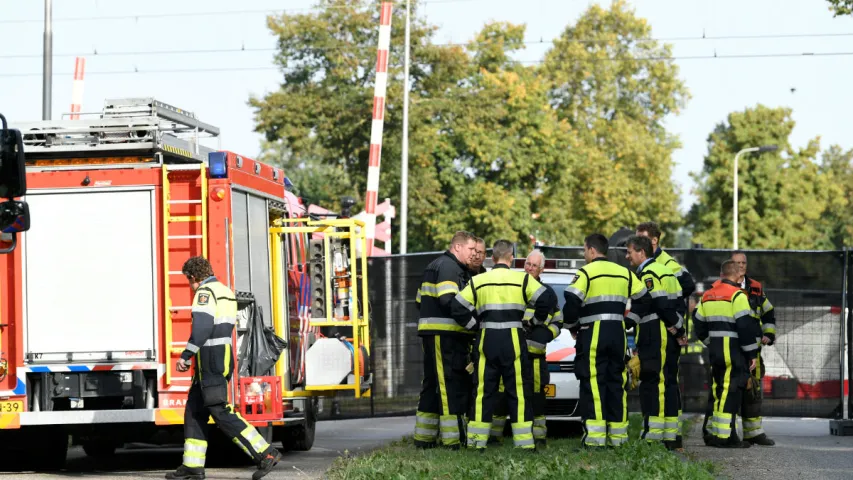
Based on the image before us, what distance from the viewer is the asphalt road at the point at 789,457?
1091 cm

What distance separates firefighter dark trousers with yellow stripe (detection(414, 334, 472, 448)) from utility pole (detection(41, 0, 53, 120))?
10732 mm

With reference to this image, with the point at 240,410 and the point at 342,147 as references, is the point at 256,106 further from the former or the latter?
the point at 240,410

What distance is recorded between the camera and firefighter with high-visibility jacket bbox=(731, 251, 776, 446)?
13.6m

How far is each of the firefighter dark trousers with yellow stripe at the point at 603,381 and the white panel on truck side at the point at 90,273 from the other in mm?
3557

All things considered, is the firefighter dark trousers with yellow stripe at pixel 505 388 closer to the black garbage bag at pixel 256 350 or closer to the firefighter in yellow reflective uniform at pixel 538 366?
the firefighter in yellow reflective uniform at pixel 538 366

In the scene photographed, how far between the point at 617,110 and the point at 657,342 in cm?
5942

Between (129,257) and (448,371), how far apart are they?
9.28 ft

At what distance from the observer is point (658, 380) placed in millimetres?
12492

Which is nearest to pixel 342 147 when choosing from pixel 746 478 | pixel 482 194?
pixel 482 194

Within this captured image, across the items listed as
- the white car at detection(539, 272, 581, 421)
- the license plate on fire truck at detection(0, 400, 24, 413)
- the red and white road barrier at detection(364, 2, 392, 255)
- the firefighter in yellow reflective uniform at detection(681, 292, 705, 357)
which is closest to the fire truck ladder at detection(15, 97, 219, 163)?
the license plate on fire truck at detection(0, 400, 24, 413)

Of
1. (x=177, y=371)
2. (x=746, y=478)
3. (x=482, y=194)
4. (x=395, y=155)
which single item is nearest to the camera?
(x=746, y=478)

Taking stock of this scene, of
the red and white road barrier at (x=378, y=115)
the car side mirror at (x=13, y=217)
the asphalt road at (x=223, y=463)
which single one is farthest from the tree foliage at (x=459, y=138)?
the car side mirror at (x=13, y=217)

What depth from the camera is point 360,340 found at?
44.4 ft

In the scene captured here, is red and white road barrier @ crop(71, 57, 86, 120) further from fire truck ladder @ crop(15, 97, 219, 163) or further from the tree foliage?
the tree foliage
